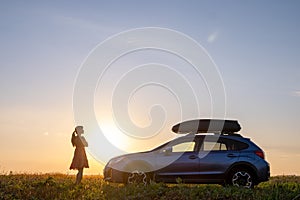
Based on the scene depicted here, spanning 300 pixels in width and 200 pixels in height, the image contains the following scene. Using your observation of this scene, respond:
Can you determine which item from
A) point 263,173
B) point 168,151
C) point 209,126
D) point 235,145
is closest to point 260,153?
point 263,173

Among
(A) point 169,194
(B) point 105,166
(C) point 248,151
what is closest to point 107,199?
(A) point 169,194

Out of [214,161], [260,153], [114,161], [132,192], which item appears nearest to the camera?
[132,192]

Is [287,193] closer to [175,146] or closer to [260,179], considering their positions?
[260,179]

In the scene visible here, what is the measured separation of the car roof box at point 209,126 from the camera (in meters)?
16.5

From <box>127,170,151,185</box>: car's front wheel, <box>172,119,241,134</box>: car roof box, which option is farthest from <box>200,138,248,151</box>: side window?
<box>127,170,151,185</box>: car's front wheel

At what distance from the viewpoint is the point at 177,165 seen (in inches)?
635

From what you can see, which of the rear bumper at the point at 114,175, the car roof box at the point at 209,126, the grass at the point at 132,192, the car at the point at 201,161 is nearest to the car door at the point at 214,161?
the car at the point at 201,161

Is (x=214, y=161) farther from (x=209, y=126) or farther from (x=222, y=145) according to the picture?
(x=209, y=126)

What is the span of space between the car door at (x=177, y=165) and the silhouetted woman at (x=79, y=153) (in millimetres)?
2589

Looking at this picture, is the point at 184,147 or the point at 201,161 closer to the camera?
the point at 201,161

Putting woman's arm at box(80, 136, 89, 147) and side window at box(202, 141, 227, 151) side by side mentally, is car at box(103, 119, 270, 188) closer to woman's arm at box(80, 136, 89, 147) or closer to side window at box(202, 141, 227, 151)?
side window at box(202, 141, 227, 151)

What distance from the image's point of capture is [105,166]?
17000 millimetres

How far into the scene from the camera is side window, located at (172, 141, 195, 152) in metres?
16.4

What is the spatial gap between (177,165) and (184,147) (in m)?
0.68
